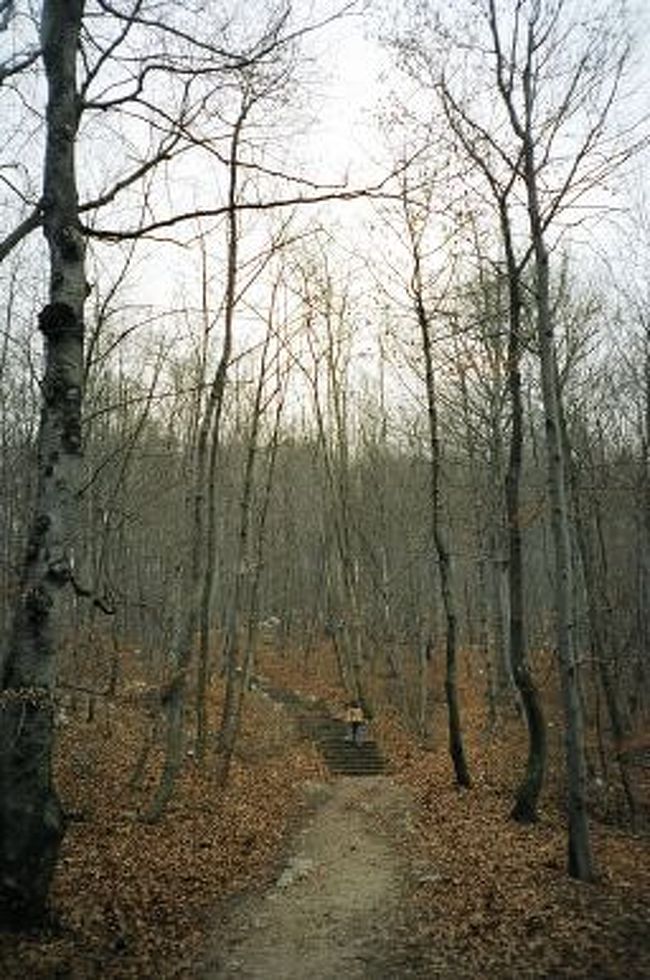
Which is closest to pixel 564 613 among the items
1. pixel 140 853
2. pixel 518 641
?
pixel 518 641

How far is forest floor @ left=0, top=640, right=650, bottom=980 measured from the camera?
6586 mm

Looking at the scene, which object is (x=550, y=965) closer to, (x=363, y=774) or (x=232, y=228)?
(x=232, y=228)

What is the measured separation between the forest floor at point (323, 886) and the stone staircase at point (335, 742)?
119 inches

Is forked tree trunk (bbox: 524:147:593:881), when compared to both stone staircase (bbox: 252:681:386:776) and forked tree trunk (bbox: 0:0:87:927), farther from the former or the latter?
stone staircase (bbox: 252:681:386:776)

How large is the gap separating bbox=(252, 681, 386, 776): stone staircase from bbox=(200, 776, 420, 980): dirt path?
715 cm

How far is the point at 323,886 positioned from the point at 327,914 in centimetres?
122

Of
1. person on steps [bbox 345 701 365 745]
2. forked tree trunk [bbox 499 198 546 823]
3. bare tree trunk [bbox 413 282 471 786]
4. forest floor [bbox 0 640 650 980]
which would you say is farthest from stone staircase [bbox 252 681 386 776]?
forked tree trunk [bbox 499 198 546 823]

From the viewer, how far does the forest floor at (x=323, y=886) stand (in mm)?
6586

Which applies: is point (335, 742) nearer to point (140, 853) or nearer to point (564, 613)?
point (140, 853)

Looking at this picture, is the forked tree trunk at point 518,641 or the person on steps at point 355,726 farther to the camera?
the person on steps at point 355,726

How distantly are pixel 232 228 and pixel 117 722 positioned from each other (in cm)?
1182

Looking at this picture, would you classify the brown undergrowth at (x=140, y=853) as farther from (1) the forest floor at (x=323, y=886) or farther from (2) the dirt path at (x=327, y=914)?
(2) the dirt path at (x=327, y=914)

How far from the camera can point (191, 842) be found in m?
11.4

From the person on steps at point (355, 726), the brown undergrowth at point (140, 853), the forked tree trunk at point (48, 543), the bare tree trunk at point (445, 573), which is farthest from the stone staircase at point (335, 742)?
the forked tree trunk at point (48, 543)
